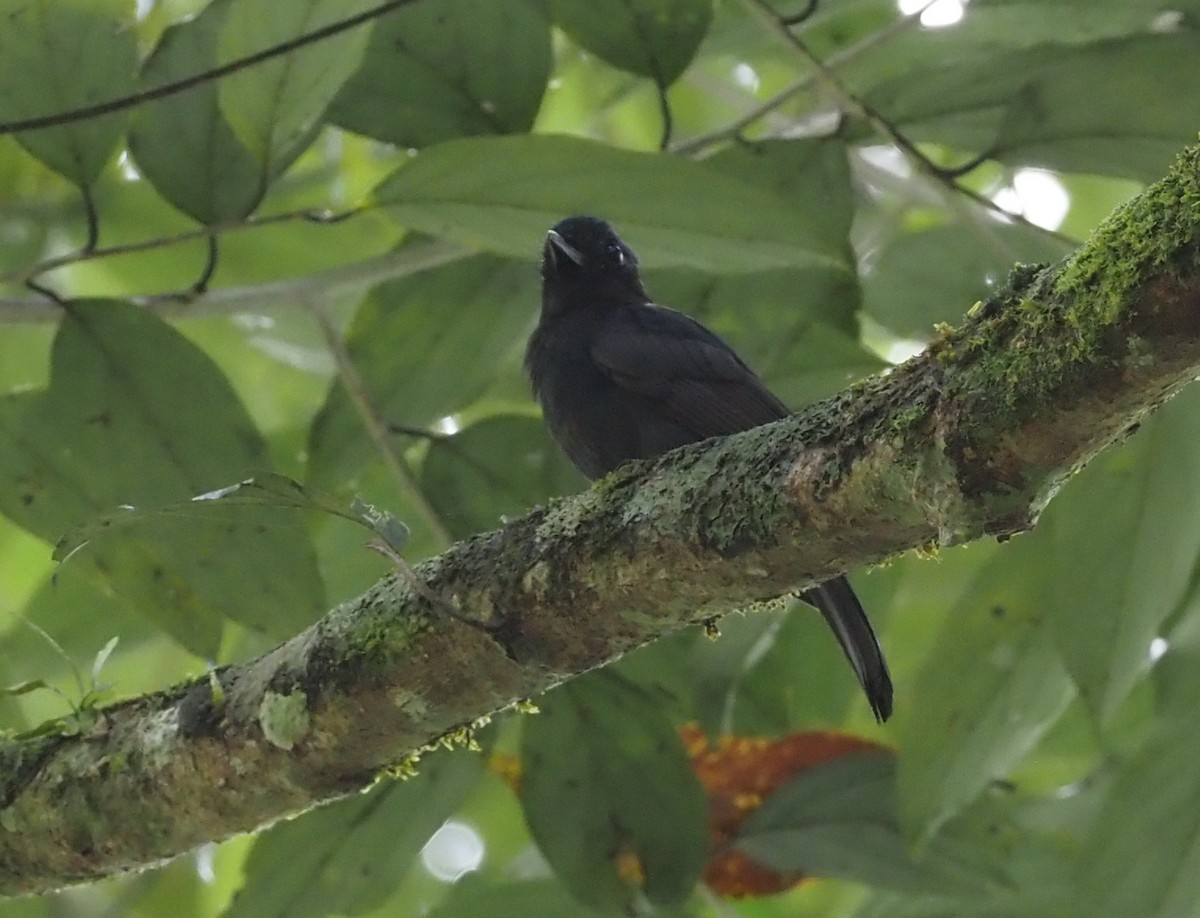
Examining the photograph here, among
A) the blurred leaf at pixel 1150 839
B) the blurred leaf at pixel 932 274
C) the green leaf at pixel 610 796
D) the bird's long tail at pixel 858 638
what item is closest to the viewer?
the blurred leaf at pixel 1150 839

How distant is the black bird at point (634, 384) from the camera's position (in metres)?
2.94

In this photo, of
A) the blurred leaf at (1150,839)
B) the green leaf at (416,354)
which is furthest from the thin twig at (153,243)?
the blurred leaf at (1150,839)

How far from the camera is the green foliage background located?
249 centimetres

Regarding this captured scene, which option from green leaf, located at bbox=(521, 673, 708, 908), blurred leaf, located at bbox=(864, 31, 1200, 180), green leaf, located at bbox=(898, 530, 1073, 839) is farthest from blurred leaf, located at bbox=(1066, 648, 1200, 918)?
blurred leaf, located at bbox=(864, 31, 1200, 180)

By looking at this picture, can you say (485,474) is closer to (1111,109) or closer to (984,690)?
(984,690)

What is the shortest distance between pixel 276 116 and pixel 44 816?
1.15 m

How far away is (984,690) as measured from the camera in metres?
2.80

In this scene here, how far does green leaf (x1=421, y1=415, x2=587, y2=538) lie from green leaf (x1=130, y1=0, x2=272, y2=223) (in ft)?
2.05

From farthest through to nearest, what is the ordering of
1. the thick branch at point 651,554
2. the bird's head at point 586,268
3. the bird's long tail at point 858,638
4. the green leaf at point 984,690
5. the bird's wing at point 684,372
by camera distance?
1. the bird's head at point 586,268
2. the bird's wing at point 684,372
3. the green leaf at point 984,690
4. the bird's long tail at point 858,638
5. the thick branch at point 651,554

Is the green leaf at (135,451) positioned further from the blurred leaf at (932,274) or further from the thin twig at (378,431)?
the blurred leaf at (932,274)

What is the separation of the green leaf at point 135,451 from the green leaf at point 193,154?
→ 0.24 m

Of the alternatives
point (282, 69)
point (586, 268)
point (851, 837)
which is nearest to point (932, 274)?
point (586, 268)

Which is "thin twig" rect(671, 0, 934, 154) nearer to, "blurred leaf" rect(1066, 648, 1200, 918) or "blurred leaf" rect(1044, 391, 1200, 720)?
"blurred leaf" rect(1044, 391, 1200, 720)

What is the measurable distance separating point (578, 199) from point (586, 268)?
3.70 ft
